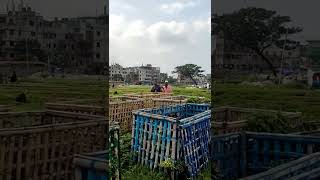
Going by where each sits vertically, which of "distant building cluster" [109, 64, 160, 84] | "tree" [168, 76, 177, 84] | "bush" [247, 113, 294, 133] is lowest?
"bush" [247, 113, 294, 133]

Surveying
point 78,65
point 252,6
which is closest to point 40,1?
point 78,65

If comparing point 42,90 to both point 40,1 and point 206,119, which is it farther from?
point 206,119

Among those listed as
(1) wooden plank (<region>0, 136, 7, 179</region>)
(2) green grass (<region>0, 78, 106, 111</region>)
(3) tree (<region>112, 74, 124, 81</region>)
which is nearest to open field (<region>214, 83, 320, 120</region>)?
(3) tree (<region>112, 74, 124, 81</region>)

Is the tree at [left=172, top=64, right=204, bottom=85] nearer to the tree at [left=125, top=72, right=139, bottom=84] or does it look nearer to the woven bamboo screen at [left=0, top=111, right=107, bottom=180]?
the tree at [left=125, top=72, right=139, bottom=84]

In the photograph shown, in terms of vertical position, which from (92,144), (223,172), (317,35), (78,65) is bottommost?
(223,172)

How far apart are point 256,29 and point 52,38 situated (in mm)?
1065

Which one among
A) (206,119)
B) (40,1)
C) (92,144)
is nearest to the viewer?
(40,1)

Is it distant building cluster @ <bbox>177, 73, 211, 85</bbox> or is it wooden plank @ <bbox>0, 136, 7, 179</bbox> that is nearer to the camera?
wooden plank @ <bbox>0, 136, 7, 179</bbox>

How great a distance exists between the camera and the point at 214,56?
7.80 ft

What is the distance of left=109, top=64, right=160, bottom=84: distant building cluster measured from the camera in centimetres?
235

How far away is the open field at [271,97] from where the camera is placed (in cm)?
241

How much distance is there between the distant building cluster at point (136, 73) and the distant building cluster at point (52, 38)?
0.11 metres

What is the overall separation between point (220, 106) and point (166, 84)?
0.36m

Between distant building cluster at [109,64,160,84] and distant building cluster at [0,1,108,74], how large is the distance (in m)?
0.11
